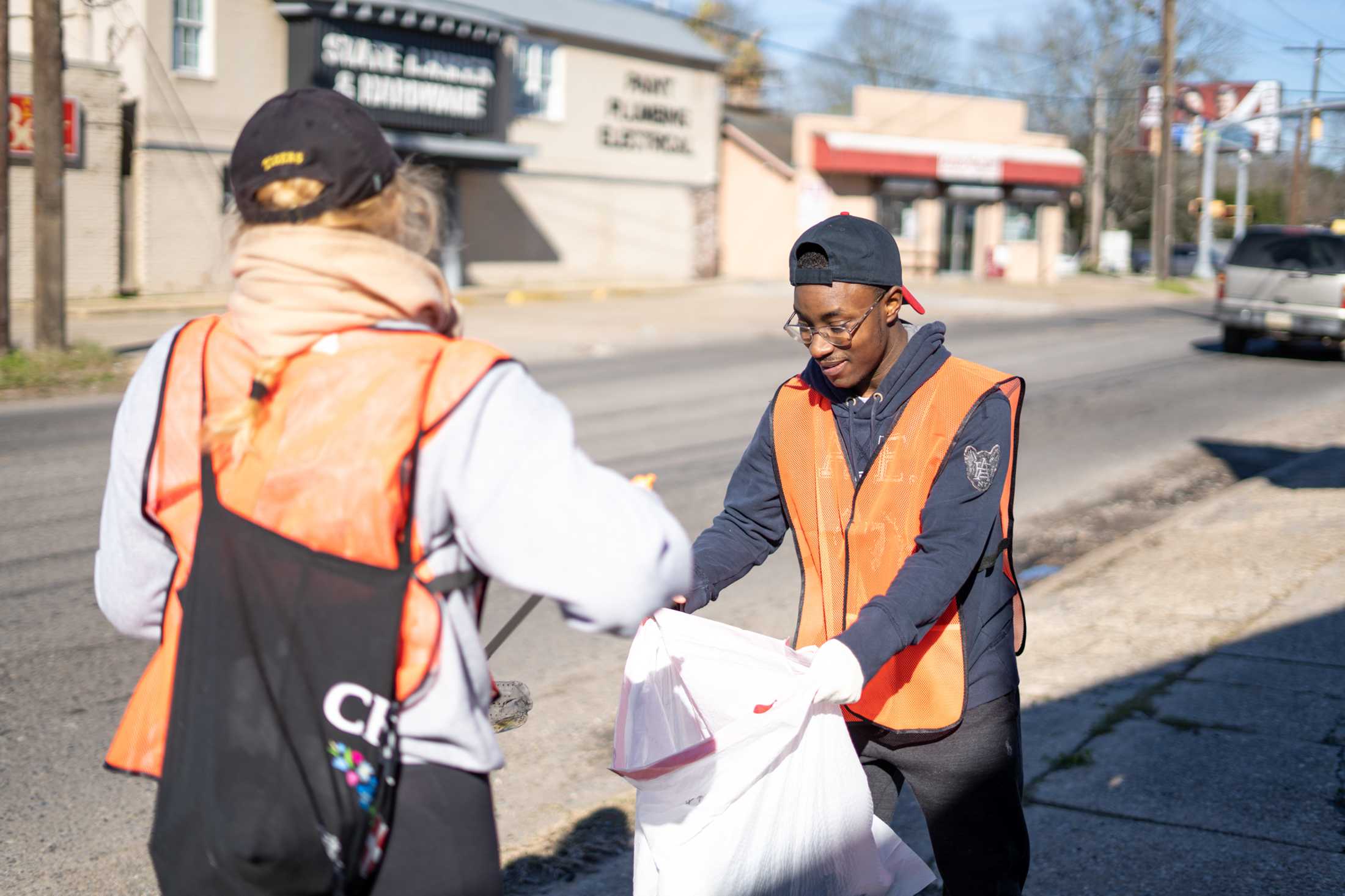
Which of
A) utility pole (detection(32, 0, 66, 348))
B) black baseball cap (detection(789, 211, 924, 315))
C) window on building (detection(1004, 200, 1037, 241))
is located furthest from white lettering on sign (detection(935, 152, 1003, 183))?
black baseball cap (detection(789, 211, 924, 315))

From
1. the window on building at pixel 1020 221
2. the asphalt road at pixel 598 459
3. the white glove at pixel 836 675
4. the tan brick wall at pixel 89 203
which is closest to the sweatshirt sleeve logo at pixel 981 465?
the white glove at pixel 836 675

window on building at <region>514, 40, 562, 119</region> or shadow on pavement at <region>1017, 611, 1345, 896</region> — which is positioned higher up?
window on building at <region>514, 40, 562, 119</region>

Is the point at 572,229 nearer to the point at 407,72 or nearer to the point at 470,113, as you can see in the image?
the point at 470,113

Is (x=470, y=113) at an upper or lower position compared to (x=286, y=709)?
upper

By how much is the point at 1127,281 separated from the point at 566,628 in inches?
1470

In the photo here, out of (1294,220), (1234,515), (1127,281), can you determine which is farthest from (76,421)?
(1294,220)

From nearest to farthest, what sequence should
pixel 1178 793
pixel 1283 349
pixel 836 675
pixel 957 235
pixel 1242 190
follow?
pixel 836 675, pixel 1178 793, pixel 1283 349, pixel 957 235, pixel 1242 190

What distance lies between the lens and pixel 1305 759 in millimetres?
4297

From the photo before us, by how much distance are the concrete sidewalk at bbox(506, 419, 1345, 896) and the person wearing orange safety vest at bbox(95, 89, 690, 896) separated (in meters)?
2.02

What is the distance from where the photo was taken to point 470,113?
27547 millimetres

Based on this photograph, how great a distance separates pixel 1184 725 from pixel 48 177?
42.8 feet

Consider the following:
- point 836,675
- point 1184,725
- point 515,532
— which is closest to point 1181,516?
point 1184,725

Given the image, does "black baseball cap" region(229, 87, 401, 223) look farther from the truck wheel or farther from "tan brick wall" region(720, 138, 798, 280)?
"tan brick wall" region(720, 138, 798, 280)

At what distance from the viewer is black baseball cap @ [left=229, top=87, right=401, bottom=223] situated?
5.47 feet
